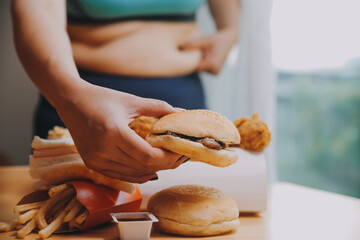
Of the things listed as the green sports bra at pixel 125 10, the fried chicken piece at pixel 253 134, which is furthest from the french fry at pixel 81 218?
the green sports bra at pixel 125 10

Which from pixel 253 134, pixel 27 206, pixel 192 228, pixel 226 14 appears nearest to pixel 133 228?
pixel 192 228

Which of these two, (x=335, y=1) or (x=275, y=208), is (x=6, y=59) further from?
(x=335, y=1)

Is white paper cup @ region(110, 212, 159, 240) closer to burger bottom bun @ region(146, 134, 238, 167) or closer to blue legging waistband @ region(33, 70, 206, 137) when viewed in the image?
burger bottom bun @ region(146, 134, 238, 167)

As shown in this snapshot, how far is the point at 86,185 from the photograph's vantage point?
694 mm

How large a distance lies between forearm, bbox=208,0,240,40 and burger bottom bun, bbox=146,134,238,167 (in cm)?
109

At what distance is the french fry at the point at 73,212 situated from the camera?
2.14 feet

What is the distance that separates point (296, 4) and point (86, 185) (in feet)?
6.18

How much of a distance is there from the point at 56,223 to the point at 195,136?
0.89 ft

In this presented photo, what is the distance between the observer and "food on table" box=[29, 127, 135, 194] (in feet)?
2.36

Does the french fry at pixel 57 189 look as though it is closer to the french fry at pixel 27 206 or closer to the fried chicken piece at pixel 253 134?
the french fry at pixel 27 206

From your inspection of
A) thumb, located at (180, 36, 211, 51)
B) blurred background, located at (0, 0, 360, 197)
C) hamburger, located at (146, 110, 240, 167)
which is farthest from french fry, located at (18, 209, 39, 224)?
blurred background, located at (0, 0, 360, 197)

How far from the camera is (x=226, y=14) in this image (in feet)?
5.42

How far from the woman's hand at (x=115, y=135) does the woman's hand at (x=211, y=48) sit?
29.9 inches

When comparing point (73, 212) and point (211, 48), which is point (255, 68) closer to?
point (211, 48)
